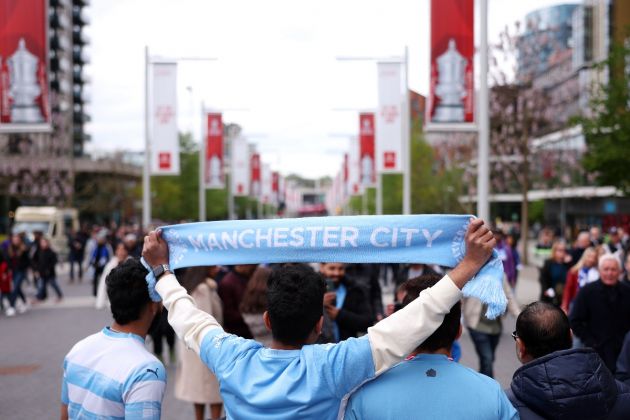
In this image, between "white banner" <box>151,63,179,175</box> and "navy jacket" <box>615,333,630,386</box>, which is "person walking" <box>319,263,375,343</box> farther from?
"white banner" <box>151,63,179,175</box>

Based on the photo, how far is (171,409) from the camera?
8.56 meters

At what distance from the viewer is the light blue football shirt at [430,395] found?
2.78m

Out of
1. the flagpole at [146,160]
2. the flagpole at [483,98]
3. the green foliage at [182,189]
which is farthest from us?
the green foliage at [182,189]

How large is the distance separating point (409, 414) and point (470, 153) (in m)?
39.3

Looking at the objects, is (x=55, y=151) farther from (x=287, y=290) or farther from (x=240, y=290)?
(x=287, y=290)

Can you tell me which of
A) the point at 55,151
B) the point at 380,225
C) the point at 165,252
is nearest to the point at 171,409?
the point at 165,252

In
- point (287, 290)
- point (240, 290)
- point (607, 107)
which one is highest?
point (607, 107)

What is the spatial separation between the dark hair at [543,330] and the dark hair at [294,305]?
102cm

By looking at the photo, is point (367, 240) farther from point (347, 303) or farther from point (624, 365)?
point (347, 303)

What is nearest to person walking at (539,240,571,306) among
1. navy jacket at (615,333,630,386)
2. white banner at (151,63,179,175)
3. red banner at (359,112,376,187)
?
navy jacket at (615,333,630,386)

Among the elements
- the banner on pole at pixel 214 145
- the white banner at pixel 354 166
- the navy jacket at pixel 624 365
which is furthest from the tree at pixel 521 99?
the navy jacket at pixel 624 365

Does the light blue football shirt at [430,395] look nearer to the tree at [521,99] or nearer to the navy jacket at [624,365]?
the navy jacket at [624,365]

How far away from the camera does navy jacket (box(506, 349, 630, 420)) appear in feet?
10.3

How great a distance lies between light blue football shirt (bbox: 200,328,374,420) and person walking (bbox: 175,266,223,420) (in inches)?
156
